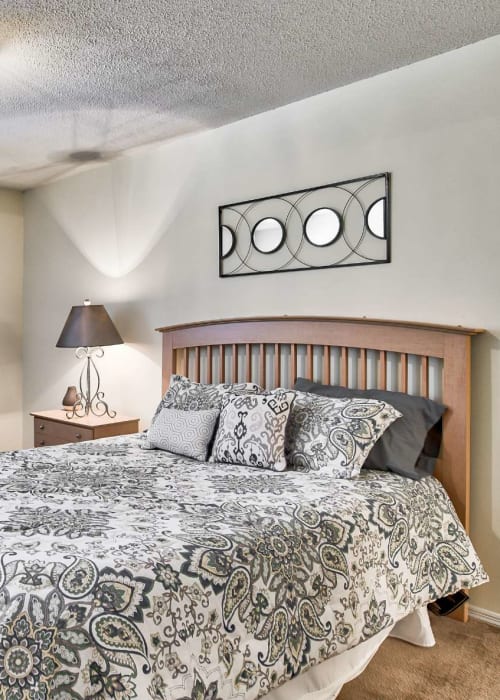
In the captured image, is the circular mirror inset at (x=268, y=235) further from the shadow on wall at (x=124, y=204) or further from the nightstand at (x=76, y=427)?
the nightstand at (x=76, y=427)

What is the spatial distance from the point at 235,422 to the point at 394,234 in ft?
3.88

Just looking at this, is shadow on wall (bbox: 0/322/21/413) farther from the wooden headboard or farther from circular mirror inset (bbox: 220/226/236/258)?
circular mirror inset (bbox: 220/226/236/258)

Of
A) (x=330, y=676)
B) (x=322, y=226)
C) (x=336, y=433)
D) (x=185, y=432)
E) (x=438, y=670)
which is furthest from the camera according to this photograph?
(x=322, y=226)

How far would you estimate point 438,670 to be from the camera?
2090mm

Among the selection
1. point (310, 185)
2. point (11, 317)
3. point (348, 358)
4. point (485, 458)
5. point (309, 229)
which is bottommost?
point (485, 458)

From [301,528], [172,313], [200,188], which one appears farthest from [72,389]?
[301,528]

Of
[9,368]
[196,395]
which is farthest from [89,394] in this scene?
[196,395]

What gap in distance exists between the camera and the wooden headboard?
2.48 metres

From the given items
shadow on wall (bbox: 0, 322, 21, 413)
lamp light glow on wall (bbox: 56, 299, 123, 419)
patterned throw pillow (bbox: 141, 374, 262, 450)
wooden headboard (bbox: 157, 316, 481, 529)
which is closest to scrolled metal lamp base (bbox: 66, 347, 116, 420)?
lamp light glow on wall (bbox: 56, 299, 123, 419)

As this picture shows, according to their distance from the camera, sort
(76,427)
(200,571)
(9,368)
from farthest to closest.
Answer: (9,368)
(76,427)
(200,571)

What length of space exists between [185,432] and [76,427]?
4.25 feet

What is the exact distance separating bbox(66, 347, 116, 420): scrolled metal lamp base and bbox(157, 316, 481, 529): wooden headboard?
76 cm

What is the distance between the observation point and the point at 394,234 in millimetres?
2779

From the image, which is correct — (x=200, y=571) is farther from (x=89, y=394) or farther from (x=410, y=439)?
(x=89, y=394)
